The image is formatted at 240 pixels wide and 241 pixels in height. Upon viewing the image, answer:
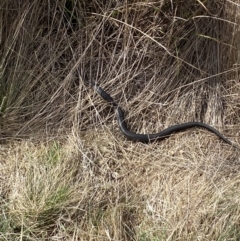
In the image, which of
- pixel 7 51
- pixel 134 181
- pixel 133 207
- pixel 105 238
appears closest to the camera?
pixel 105 238

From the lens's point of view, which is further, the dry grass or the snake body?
the snake body

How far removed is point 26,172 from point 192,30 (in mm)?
1675

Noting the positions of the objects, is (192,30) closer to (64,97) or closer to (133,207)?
(64,97)

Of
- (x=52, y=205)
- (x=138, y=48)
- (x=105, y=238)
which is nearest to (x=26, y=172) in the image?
(x=52, y=205)

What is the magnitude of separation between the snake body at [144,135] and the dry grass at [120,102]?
5 centimetres

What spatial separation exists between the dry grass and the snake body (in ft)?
0.16

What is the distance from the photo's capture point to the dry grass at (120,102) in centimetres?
345

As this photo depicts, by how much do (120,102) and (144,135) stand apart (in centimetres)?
33

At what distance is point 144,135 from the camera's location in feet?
13.0

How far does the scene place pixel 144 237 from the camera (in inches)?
126

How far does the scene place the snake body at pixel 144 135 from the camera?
394cm

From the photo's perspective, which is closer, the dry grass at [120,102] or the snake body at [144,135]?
the dry grass at [120,102]

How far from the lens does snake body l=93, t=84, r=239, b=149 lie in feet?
12.9

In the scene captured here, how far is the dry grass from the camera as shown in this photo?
3.45 m
